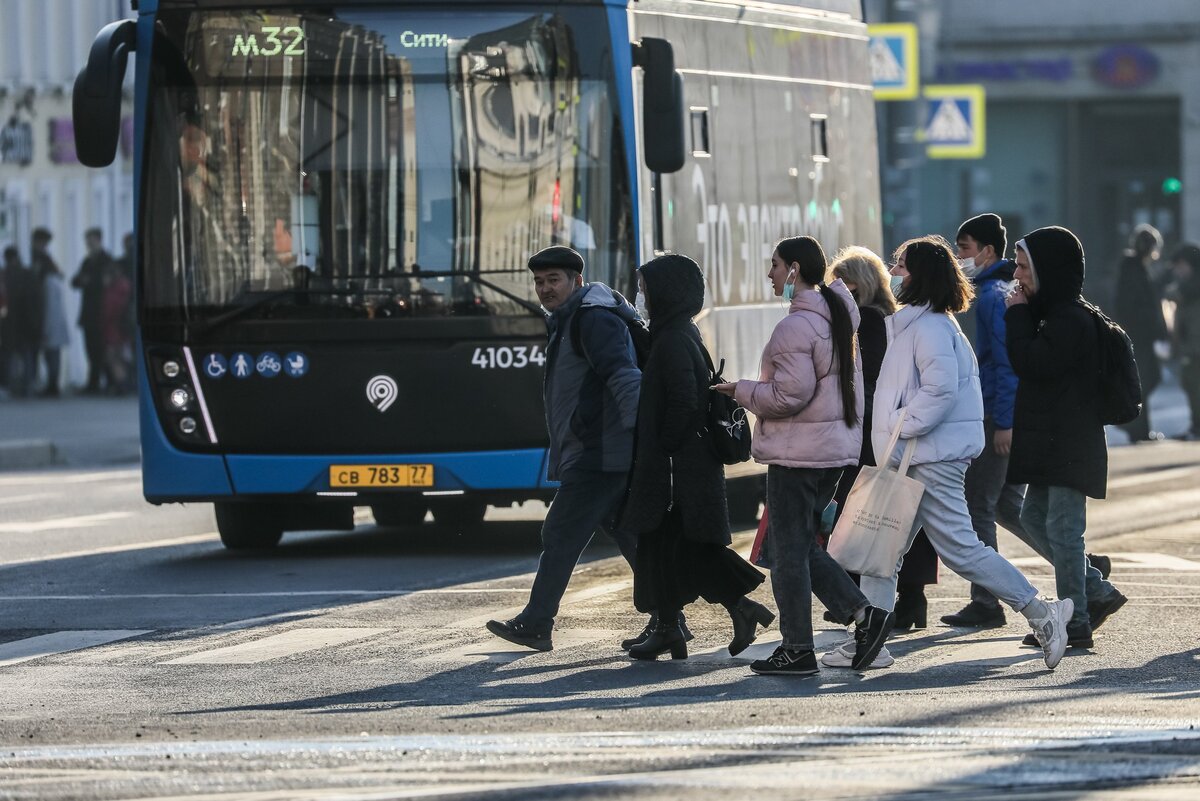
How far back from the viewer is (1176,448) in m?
23.7

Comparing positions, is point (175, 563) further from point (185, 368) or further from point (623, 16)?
point (623, 16)

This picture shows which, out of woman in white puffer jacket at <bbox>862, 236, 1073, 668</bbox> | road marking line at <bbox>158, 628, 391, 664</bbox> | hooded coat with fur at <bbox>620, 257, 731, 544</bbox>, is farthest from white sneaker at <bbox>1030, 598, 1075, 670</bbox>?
road marking line at <bbox>158, 628, 391, 664</bbox>

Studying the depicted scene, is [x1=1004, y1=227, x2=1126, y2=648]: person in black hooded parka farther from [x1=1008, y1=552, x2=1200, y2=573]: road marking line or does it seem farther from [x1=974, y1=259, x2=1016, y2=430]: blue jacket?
[x1=1008, y1=552, x2=1200, y2=573]: road marking line

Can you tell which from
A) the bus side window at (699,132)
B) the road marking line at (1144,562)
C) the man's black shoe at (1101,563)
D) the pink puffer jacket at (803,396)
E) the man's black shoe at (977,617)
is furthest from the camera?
the bus side window at (699,132)

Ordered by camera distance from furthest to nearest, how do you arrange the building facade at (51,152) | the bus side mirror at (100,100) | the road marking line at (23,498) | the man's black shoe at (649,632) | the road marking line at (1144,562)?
the building facade at (51,152), the road marking line at (23,498), the bus side mirror at (100,100), the road marking line at (1144,562), the man's black shoe at (649,632)

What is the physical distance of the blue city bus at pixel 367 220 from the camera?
561 inches

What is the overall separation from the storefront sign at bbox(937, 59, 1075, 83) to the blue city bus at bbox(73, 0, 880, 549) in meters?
30.6

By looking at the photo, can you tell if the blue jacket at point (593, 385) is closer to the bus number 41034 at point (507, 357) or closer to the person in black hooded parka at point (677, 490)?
the person in black hooded parka at point (677, 490)

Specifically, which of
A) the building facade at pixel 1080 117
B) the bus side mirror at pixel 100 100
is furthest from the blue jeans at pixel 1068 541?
the building facade at pixel 1080 117

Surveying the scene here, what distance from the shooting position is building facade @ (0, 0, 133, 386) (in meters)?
38.0

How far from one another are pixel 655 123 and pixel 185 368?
276 cm

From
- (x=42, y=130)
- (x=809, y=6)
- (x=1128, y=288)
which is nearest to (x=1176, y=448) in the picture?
(x=1128, y=288)

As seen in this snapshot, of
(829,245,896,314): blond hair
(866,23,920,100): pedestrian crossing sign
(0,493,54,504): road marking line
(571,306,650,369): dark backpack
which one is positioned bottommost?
(0,493,54,504): road marking line

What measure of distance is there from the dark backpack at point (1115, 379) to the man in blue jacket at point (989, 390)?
742mm
